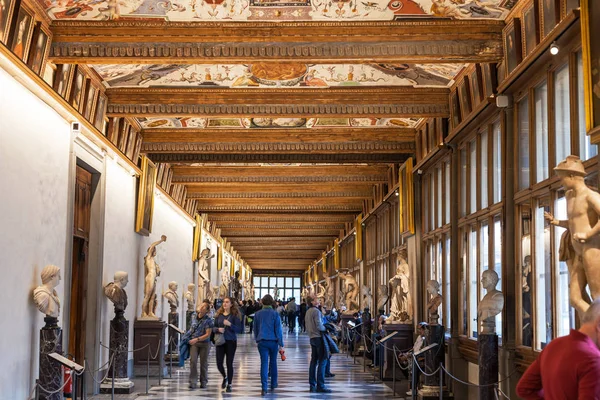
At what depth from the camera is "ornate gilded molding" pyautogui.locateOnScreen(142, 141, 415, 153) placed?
16.5 meters

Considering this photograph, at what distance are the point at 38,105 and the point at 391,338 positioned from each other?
8.66m

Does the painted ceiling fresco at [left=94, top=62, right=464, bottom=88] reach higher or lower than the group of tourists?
higher

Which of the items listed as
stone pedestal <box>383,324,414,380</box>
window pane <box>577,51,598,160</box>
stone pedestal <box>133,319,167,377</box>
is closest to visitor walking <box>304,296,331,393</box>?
stone pedestal <box>383,324,414,380</box>

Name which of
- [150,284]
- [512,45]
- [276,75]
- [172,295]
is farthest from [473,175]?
[172,295]

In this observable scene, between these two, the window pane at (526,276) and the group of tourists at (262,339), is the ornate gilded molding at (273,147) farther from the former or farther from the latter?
the window pane at (526,276)

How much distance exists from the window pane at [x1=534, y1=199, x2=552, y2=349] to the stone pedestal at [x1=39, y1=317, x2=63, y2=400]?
5.30m

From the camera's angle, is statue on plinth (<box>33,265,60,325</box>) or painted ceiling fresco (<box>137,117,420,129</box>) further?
painted ceiling fresco (<box>137,117,420,129</box>)

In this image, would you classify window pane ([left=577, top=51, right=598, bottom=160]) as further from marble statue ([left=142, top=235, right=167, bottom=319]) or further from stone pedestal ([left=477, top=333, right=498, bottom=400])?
marble statue ([left=142, top=235, right=167, bottom=319])

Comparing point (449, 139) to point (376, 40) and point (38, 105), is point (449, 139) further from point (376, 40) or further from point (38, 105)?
point (38, 105)

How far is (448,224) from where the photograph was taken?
13477mm

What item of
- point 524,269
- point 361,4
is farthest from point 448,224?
point 361,4

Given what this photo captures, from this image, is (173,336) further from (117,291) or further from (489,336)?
(489,336)

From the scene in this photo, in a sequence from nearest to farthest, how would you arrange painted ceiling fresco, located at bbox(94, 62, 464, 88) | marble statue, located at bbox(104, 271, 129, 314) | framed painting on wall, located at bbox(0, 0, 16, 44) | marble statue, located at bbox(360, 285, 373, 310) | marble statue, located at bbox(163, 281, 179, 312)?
framed painting on wall, located at bbox(0, 0, 16, 44) → painted ceiling fresco, located at bbox(94, 62, 464, 88) → marble statue, located at bbox(104, 271, 129, 314) → marble statue, located at bbox(163, 281, 179, 312) → marble statue, located at bbox(360, 285, 373, 310)

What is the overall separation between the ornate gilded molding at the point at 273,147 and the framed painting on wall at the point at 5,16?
8.11 metres
